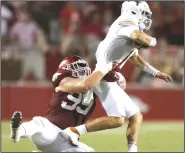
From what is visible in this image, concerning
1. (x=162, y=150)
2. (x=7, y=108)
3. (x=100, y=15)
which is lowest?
(x=162, y=150)

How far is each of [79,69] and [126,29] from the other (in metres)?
0.72

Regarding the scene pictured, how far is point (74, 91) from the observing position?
5855 mm

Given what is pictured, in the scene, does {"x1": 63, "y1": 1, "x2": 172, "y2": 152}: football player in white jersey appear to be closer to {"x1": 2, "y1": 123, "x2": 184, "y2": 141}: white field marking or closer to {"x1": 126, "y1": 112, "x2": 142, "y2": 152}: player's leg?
{"x1": 126, "y1": 112, "x2": 142, "y2": 152}: player's leg

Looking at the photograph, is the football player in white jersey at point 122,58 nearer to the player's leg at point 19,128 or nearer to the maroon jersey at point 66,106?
the maroon jersey at point 66,106

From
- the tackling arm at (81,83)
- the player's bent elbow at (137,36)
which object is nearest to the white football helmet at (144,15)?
the player's bent elbow at (137,36)

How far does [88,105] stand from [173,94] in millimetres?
6390

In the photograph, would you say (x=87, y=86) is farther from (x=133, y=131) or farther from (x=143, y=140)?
(x=143, y=140)

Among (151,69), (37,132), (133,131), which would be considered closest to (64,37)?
(151,69)

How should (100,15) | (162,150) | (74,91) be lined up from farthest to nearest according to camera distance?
(100,15) → (162,150) → (74,91)

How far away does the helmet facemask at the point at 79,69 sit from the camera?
19.8ft

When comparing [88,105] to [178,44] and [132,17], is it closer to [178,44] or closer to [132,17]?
[132,17]

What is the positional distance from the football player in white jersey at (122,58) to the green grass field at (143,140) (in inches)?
98.3

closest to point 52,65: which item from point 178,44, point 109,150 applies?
point 178,44

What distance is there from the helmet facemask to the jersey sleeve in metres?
0.59
